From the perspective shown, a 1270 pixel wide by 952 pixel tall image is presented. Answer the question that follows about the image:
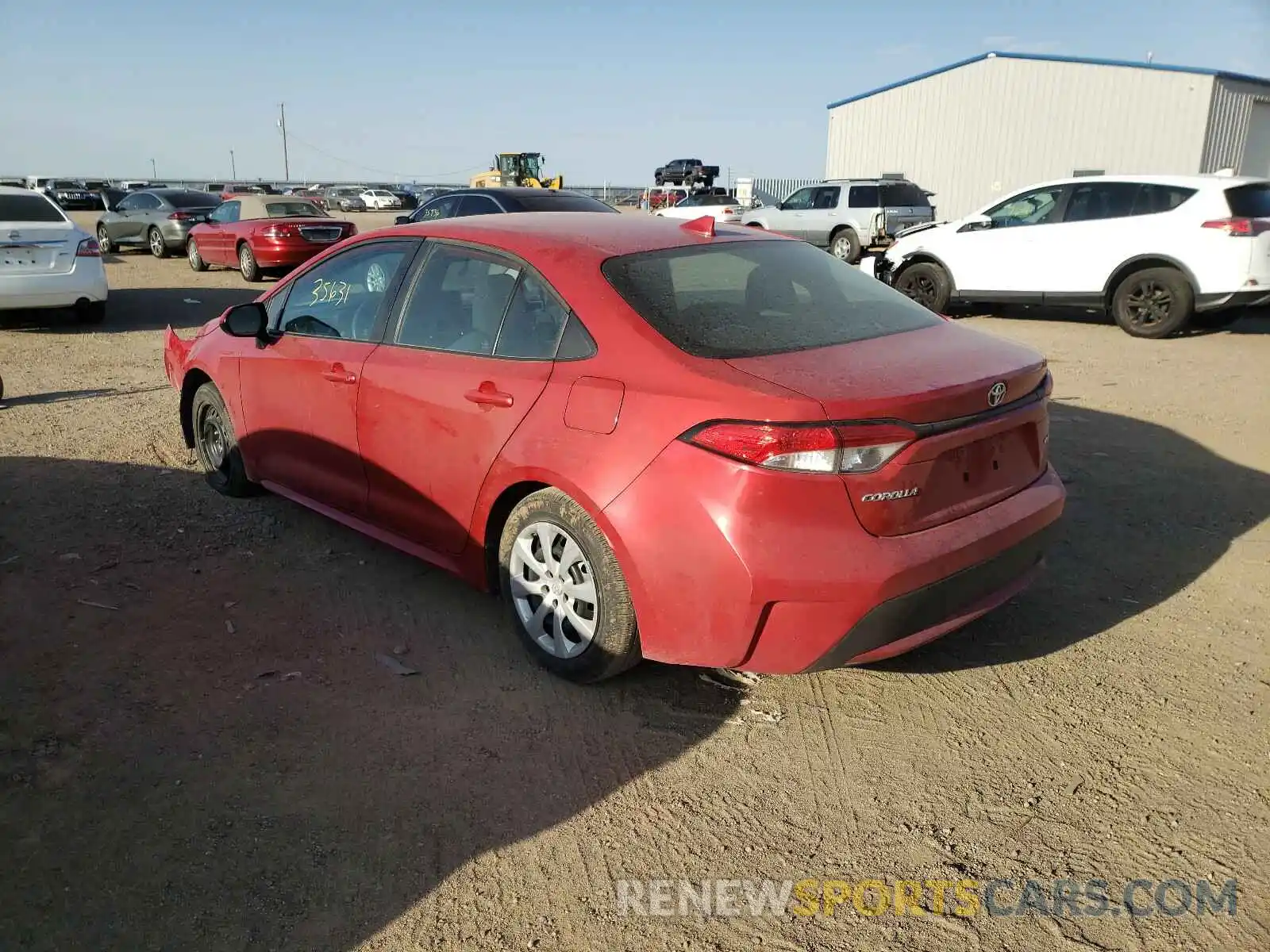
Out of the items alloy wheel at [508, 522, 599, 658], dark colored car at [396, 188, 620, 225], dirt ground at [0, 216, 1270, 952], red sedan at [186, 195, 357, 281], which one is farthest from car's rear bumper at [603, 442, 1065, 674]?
red sedan at [186, 195, 357, 281]

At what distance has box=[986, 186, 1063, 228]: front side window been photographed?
37.9 ft

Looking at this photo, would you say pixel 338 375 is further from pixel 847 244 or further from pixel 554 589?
pixel 847 244

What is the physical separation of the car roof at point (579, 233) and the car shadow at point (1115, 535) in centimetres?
184

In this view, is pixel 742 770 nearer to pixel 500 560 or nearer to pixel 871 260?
pixel 500 560

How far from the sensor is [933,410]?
301 centimetres

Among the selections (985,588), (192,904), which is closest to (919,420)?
(985,588)

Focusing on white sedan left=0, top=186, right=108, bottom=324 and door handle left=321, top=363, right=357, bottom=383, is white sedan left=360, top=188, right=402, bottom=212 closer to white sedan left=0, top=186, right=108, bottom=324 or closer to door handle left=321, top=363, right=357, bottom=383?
white sedan left=0, top=186, right=108, bottom=324

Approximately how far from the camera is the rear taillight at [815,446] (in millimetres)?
2865

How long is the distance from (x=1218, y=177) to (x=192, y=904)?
465 inches

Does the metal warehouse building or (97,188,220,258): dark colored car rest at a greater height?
the metal warehouse building

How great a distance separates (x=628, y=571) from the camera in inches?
125

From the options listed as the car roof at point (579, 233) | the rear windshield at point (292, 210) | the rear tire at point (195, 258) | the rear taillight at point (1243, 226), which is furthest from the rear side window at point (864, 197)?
the car roof at point (579, 233)

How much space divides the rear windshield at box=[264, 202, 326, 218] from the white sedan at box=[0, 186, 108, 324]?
231 inches

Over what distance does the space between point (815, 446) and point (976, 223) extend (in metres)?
10.4
